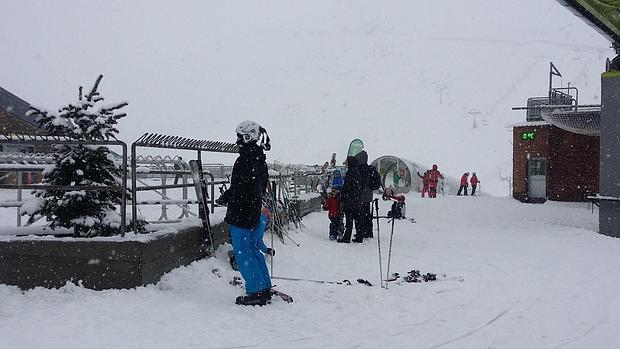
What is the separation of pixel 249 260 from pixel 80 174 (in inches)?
82.6

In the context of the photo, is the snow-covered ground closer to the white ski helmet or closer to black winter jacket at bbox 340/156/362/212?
black winter jacket at bbox 340/156/362/212

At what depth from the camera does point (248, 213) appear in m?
6.30

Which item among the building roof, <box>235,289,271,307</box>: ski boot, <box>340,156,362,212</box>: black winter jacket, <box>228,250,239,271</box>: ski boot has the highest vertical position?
the building roof

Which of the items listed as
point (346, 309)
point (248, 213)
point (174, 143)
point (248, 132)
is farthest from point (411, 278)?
point (174, 143)

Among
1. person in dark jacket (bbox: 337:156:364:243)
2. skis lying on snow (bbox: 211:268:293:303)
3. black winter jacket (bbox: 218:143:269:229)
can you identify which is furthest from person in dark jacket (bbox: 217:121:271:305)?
person in dark jacket (bbox: 337:156:364:243)

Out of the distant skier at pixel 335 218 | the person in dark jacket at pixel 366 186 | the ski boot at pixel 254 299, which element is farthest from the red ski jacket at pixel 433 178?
the ski boot at pixel 254 299

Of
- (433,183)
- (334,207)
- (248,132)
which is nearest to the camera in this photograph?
(248,132)

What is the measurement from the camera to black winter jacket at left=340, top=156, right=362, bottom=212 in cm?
1170

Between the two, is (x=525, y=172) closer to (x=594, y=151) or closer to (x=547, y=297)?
(x=594, y=151)

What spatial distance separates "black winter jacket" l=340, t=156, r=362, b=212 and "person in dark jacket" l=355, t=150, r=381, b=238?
16cm

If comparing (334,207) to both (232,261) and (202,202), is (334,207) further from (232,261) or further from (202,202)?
(202,202)

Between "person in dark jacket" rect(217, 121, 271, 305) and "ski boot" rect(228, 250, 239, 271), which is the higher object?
"person in dark jacket" rect(217, 121, 271, 305)

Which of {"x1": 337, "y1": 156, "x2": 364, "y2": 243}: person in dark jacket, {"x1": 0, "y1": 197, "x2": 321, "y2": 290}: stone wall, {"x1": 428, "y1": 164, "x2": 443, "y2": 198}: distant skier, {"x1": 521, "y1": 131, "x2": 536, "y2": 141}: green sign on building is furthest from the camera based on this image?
{"x1": 428, "y1": 164, "x2": 443, "y2": 198}: distant skier

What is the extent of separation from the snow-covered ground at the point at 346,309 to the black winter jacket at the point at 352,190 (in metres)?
1.66
